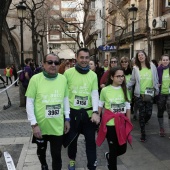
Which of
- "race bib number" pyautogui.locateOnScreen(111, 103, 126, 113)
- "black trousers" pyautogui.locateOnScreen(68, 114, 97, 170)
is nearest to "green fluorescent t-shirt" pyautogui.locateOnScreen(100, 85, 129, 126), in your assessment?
"race bib number" pyautogui.locateOnScreen(111, 103, 126, 113)

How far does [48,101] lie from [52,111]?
145 millimetres

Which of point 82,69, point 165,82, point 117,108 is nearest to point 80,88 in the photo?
point 82,69

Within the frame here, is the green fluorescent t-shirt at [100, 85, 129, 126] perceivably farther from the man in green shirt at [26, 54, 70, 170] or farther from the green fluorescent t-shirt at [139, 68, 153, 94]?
the green fluorescent t-shirt at [139, 68, 153, 94]

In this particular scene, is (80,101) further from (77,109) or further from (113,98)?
(113,98)

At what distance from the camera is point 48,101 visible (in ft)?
10.8

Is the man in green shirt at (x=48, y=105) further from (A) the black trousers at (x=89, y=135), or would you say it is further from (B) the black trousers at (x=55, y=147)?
(A) the black trousers at (x=89, y=135)

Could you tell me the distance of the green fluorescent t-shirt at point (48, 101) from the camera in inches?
129

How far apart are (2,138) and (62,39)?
7609 cm

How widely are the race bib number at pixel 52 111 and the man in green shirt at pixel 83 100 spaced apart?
527mm

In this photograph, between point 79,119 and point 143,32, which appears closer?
point 79,119

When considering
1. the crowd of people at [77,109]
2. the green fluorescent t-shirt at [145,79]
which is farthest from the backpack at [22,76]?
the crowd of people at [77,109]

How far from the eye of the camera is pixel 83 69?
150 inches

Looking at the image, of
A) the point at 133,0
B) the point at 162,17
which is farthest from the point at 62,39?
the point at 162,17

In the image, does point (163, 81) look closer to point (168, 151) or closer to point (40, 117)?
point (168, 151)
